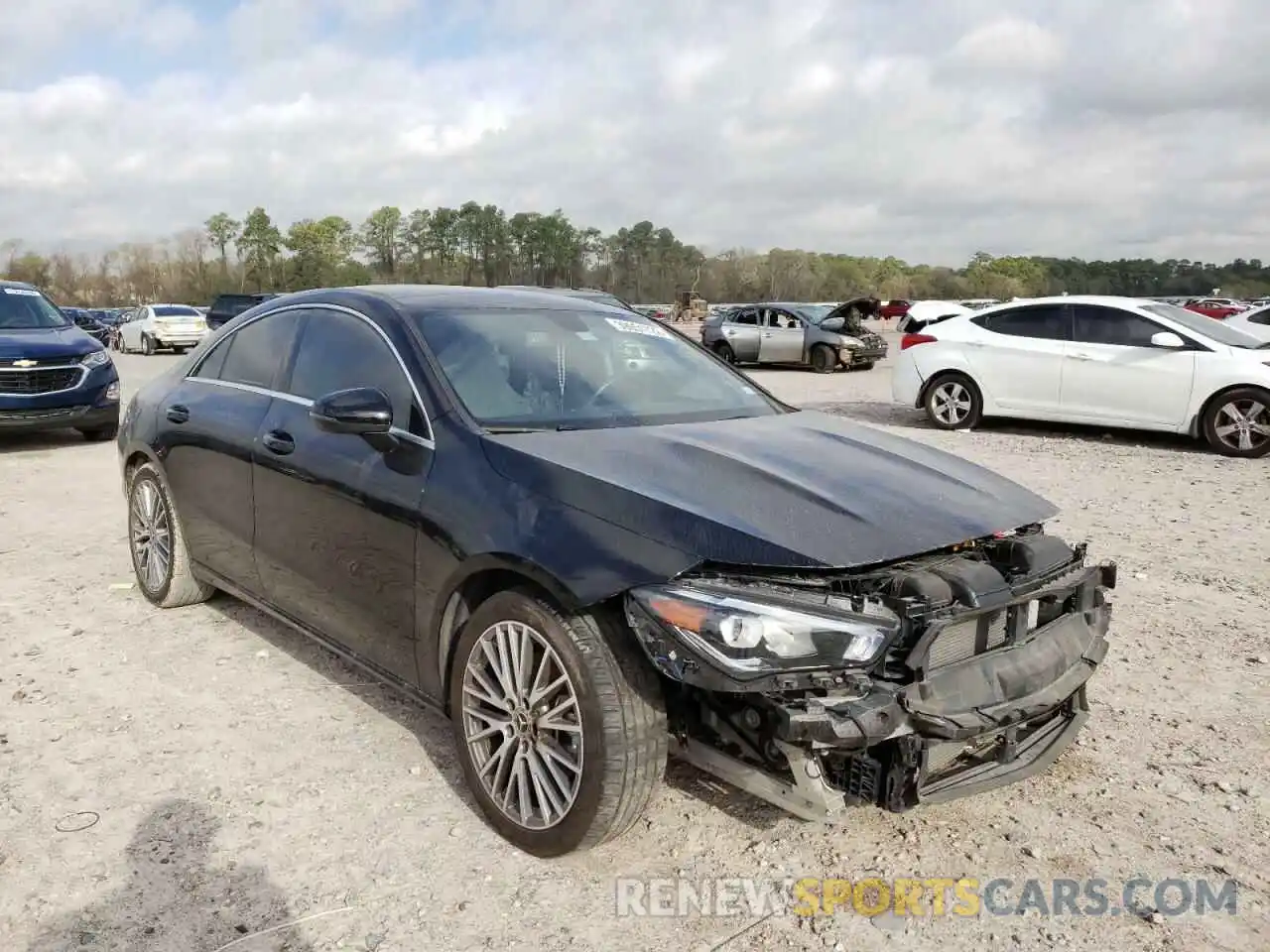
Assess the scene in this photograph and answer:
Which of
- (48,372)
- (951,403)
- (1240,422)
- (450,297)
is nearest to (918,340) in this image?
(951,403)

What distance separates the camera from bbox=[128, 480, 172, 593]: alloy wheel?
16.0 feet

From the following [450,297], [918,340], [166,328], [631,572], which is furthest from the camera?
[166,328]

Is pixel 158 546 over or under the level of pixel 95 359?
under

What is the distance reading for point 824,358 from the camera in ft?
71.8

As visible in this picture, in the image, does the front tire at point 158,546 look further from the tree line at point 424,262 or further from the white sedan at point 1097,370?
the tree line at point 424,262

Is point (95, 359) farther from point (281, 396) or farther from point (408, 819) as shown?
point (408, 819)

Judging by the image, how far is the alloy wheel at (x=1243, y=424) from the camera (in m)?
9.65

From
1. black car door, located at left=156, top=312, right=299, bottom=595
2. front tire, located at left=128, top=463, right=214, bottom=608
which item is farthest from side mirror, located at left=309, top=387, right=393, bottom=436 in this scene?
front tire, located at left=128, top=463, right=214, bottom=608

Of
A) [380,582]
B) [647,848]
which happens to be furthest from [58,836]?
[647,848]

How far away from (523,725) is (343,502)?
3.73 feet

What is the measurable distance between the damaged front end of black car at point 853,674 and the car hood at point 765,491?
79mm

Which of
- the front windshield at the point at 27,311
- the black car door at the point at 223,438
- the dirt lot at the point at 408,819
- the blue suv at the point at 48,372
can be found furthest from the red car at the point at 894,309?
the black car door at the point at 223,438

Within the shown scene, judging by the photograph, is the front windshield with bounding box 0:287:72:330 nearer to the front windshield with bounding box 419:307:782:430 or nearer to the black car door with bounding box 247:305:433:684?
the black car door with bounding box 247:305:433:684

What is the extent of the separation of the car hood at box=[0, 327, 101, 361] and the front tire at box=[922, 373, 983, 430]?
9.54 m
